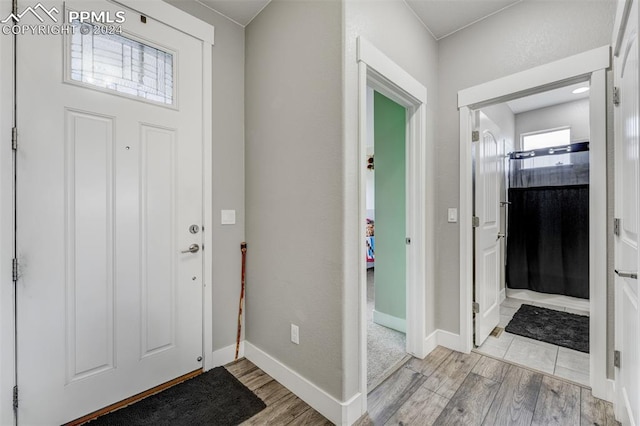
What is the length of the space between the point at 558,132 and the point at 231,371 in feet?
17.3

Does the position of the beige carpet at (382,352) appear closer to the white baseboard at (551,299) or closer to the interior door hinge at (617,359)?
the interior door hinge at (617,359)

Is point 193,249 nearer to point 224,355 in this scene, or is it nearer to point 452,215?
point 224,355

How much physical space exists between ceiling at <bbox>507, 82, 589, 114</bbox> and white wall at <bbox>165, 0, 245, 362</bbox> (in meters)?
3.58

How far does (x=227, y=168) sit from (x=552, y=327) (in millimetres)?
3468

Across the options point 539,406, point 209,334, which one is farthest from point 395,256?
point 209,334

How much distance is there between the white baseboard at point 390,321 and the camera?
8.90 feet

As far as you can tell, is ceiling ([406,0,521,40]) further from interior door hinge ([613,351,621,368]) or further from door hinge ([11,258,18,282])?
door hinge ([11,258,18,282])

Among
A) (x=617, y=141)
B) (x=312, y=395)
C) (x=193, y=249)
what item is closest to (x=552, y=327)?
(x=617, y=141)

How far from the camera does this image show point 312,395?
5.56 ft

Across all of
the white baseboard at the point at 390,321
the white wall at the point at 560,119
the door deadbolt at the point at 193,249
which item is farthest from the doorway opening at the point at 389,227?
the white wall at the point at 560,119

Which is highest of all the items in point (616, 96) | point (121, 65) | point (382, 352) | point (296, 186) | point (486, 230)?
point (121, 65)

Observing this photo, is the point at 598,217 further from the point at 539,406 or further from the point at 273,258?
the point at 273,258

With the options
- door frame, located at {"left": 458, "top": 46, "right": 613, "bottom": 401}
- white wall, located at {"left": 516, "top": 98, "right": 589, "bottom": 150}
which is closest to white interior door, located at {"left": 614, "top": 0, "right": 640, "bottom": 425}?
door frame, located at {"left": 458, "top": 46, "right": 613, "bottom": 401}

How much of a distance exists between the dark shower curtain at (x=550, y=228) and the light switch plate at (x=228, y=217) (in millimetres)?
3947
